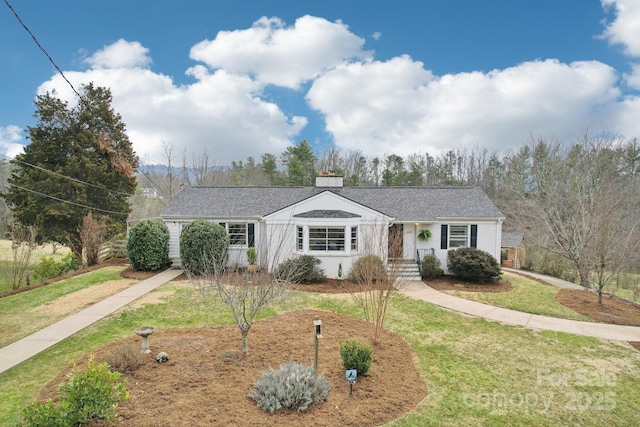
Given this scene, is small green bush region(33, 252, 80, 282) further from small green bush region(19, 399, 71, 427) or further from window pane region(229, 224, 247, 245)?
small green bush region(19, 399, 71, 427)

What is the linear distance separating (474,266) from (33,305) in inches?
681

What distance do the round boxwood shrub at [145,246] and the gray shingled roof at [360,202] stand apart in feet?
6.01

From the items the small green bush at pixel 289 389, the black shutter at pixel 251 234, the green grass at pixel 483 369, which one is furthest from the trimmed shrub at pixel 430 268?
the small green bush at pixel 289 389

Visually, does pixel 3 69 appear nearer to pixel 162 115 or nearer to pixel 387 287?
pixel 162 115

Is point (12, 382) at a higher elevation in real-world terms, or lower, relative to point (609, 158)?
lower

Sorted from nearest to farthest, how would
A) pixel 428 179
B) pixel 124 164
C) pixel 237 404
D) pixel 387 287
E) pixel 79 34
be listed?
1. pixel 237 404
2. pixel 387 287
3. pixel 79 34
4. pixel 124 164
5. pixel 428 179

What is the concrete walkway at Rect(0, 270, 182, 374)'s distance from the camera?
7211mm

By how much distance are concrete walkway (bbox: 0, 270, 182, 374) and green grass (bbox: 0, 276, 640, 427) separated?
0.95 ft

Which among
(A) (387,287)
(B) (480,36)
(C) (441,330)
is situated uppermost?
(B) (480,36)

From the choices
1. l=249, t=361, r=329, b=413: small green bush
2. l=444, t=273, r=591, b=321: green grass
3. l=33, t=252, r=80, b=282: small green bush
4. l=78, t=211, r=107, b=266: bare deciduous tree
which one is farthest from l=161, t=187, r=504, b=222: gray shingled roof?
l=249, t=361, r=329, b=413: small green bush

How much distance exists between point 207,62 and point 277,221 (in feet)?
26.6

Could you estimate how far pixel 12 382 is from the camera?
6086 mm

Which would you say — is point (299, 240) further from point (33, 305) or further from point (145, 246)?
point (33, 305)

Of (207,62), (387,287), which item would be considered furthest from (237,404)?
(207,62)
